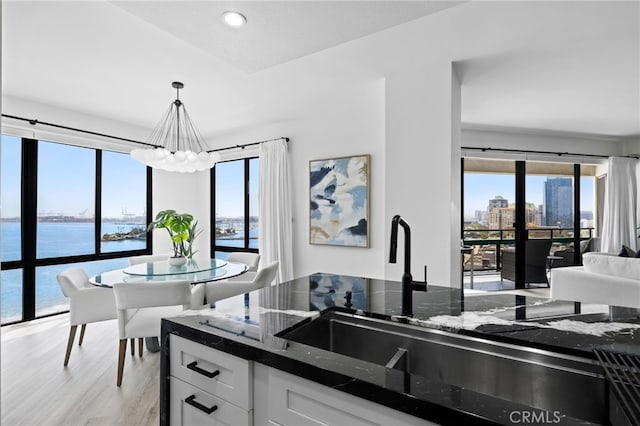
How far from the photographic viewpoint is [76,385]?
8.15 ft

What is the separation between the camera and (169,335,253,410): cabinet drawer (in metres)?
1.12

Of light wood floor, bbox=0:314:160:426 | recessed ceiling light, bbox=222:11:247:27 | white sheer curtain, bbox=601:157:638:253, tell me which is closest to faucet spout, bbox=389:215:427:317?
recessed ceiling light, bbox=222:11:247:27

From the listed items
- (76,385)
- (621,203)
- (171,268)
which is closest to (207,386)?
(76,385)

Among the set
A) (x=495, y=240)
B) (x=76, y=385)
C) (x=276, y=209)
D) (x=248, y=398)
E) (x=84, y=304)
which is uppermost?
(x=276, y=209)

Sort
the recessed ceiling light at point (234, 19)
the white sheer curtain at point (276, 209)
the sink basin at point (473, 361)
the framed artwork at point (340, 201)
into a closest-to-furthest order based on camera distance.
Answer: the sink basin at point (473, 361) → the recessed ceiling light at point (234, 19) → the framed artwork at point (340, 201) → the white sheer curtain at point (276, 209)

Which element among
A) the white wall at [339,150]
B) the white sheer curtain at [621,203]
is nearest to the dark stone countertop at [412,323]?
the white wall at [339,150]

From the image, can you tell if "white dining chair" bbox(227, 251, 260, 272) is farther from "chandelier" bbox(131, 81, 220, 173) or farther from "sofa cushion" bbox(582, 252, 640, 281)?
"sofa cushion" bbox(582, 252, 640, 281)

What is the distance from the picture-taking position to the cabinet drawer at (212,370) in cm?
112

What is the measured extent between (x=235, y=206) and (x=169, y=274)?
8.15 ft

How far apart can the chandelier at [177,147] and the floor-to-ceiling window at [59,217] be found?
62cm

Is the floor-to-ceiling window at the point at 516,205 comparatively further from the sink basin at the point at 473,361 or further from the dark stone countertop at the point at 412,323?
the sink basin at the point at 473,361

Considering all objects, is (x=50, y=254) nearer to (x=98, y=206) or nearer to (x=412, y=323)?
(x=98, y=206)

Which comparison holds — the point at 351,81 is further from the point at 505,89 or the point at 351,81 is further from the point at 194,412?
the point at 194,412

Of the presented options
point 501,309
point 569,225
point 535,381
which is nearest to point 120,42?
point 501,309
